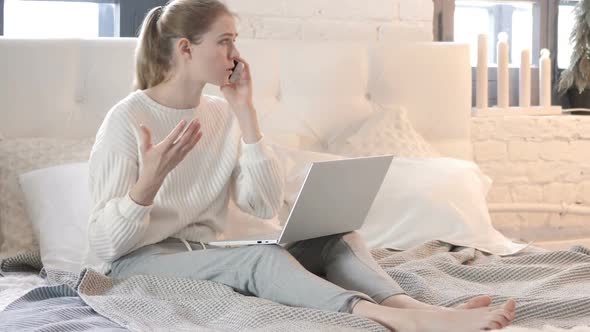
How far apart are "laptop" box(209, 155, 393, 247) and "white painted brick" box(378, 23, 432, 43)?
1.47 m

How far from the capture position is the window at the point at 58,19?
3113 millimetres

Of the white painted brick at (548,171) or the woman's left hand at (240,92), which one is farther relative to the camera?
the white painted brick at (548,171)

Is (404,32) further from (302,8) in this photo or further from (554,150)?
(554,150)

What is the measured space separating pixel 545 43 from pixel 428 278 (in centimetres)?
197

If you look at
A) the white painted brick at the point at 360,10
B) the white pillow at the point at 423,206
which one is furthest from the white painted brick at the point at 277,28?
the white pillow at the point at 423,206

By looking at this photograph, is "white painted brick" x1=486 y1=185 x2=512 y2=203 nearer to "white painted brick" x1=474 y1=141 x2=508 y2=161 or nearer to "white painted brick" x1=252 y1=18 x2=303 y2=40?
"white painted brick" x1=474 y1=141 x2=508 y2=161

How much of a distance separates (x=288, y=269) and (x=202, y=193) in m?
0.49

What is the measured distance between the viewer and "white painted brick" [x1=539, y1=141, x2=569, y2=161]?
3.42m

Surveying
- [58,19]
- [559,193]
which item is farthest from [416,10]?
[58,19]

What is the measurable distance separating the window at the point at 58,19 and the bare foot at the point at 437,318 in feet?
6.04

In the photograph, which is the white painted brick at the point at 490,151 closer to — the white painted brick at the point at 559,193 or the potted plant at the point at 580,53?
the white painted brick at the point at 559,193

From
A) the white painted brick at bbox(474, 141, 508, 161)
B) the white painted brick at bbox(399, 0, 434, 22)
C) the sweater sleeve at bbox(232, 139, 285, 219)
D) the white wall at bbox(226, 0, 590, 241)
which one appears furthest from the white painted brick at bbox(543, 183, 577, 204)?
the sweater sleeve at bbox(232, 139, 285, 219)

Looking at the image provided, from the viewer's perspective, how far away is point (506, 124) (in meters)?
3.38

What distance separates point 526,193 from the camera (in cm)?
343
